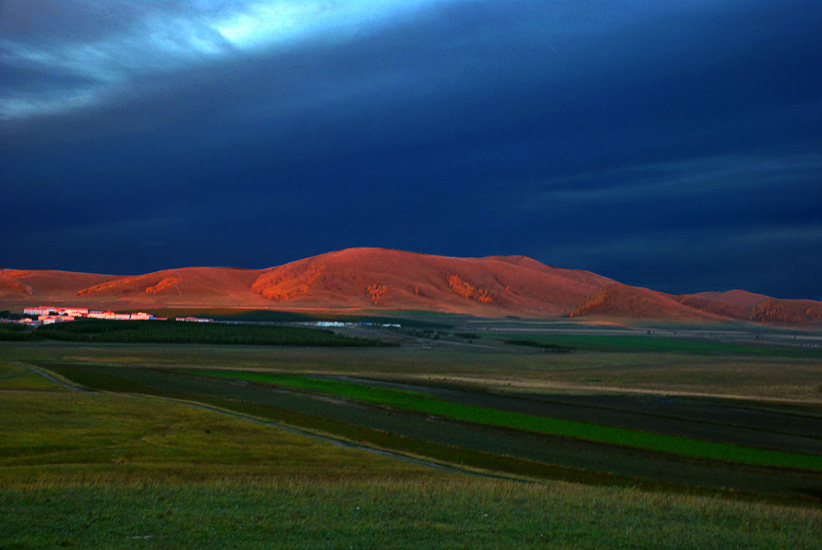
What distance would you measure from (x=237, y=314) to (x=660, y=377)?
138814 mm

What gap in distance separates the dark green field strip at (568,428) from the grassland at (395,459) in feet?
1.10

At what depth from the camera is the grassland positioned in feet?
40.3

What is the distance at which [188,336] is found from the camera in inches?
3939

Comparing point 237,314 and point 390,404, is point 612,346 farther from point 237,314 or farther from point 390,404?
point 237,314

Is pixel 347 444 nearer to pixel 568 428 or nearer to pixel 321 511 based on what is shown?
pixel 568 428

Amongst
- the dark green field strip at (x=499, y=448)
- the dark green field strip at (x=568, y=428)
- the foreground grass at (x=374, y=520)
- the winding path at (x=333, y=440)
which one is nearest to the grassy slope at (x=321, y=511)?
the foreground grass at (x=374, y=520)

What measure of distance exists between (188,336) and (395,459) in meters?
81.3

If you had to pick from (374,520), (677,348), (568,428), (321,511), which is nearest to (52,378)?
(568,428)

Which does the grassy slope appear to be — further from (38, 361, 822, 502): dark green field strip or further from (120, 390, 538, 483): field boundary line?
(38, 361, 822, 502): dark green field strip

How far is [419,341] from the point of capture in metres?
108

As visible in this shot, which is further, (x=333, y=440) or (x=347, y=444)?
(x=333, y=440)

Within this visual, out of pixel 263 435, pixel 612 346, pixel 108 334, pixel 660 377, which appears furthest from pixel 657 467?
pixel 108 334

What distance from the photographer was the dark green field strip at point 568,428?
28.4 metres

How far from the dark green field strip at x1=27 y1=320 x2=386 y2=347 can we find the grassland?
31.8 meters
